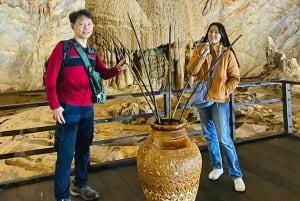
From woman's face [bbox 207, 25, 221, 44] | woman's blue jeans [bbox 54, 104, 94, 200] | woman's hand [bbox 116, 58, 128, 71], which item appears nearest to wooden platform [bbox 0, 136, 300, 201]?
woman's blue jeans [bbox 54, 104, 94, 200]

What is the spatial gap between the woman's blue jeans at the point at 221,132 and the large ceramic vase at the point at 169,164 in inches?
26.1

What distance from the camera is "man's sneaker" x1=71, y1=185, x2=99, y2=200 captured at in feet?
6.99

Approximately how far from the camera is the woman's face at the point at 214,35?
→ 213 cm

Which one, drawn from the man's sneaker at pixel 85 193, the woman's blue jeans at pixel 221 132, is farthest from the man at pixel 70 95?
the woman's blue jeans at pixel 221 132

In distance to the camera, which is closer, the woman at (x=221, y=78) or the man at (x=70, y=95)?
the man at (x=70, y=95)

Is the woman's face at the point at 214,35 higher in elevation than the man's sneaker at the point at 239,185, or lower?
higher

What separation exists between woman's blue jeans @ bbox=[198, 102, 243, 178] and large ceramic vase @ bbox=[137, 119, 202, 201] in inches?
26.1

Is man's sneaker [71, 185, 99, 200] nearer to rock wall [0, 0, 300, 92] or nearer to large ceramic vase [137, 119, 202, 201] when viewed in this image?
large ceramic vase [137, 119, 202, 201]

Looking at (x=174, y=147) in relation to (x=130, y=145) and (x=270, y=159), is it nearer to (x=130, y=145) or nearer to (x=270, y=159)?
(x=270, y=159)

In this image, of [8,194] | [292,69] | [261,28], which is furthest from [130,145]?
[261,28]

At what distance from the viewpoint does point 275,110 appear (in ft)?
23.3

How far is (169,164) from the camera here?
4.81 ft

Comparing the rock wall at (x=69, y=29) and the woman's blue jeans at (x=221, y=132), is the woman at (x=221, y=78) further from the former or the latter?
the rock wall at (x=69, y=29)

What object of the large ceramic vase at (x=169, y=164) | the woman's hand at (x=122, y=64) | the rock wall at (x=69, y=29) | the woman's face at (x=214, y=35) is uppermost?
the rock wall at (x=69, y=29)
